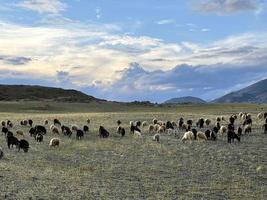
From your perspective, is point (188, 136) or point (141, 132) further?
point (141, 132)

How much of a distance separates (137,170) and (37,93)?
117798 mm

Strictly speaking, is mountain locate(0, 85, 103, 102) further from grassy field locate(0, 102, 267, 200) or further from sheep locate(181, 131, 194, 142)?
grassy field locate(0, 102, 267, 200)

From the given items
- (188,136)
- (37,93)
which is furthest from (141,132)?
(37,93)

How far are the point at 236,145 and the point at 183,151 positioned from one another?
191 inches

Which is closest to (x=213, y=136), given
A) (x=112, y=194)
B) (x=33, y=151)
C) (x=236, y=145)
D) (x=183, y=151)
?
(x=236, y=145)

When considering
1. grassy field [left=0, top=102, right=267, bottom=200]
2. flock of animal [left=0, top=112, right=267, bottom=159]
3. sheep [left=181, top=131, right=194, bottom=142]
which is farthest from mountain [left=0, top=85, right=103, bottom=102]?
grassy field [left=0, top=102, right=267, bottom=200]

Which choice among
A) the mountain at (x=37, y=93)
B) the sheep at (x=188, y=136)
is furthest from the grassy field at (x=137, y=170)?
the mountain at (x=37, y=93)

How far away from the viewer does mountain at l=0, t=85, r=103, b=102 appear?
13407 cm

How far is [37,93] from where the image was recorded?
141000mm

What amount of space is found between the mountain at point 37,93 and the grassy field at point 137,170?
9606 centimetres

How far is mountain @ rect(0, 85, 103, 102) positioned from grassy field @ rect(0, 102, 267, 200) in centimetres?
9606

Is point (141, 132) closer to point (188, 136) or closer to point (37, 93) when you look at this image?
point (188, 136)

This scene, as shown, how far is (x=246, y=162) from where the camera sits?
92.8 feet

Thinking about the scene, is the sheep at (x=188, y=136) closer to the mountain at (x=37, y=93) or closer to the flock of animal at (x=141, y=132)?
the flock of animal at (x=141, y=132)
